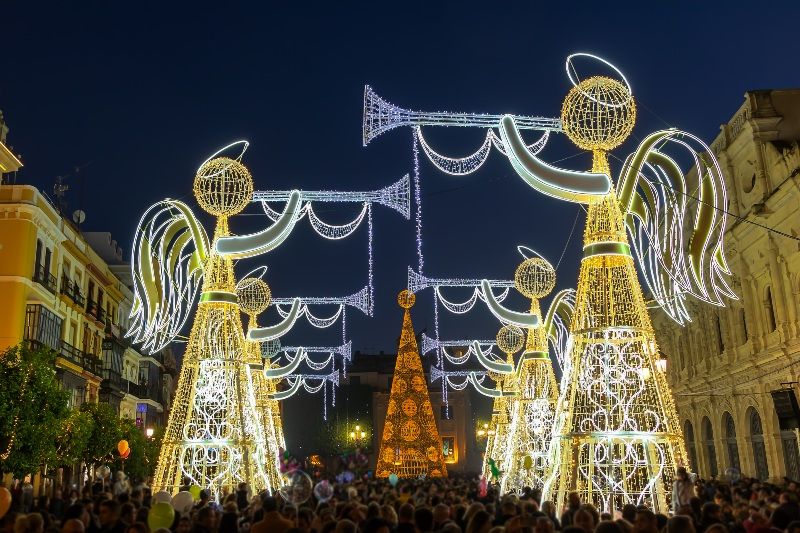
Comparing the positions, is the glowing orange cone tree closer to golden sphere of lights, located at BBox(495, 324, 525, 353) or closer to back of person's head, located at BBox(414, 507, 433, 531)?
golden sphere of lights, located at BBox(495, 324, 525, 353)

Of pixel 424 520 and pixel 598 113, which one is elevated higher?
pixel 598 113

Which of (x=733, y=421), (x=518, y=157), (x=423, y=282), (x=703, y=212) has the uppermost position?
(x=423, y=282)

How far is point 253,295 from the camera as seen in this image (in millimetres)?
27422

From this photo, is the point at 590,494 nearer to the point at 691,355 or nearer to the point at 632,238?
the point at 632,238

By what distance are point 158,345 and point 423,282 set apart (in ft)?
52.3

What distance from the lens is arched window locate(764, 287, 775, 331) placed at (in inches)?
1135

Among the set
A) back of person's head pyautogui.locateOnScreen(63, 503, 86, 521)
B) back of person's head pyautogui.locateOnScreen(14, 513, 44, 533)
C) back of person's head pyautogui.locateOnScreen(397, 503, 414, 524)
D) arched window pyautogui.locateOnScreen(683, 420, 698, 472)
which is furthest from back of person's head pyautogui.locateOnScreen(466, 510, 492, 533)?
arched window pyautogui.locateOnScreen(683, 420, 698, 472)

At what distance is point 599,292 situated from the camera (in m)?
14.7

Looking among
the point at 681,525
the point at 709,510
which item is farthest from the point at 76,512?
the point at 709,510

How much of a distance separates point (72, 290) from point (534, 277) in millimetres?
22666

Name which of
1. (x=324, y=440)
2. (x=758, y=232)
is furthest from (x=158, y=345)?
(x=324, y=440)

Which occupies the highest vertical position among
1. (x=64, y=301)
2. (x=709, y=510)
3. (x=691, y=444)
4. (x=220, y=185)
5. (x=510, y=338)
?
(x=64, y=301)

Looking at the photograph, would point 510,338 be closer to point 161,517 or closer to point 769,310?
point 769,310

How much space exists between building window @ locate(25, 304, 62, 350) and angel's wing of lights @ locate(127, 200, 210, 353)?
1424 centimetres
